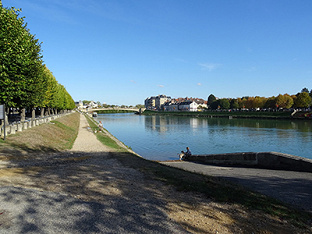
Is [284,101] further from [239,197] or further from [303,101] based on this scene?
[239,197]

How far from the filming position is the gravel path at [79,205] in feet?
18.6

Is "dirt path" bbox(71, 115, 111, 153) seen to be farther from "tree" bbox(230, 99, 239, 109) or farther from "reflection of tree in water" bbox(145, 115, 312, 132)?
"tree" bbox(230, 99, 239, 109)

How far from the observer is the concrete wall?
14266mm

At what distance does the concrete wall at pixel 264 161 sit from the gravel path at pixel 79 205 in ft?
34.4

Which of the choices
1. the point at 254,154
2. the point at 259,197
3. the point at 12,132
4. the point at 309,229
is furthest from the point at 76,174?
the point at 12,132

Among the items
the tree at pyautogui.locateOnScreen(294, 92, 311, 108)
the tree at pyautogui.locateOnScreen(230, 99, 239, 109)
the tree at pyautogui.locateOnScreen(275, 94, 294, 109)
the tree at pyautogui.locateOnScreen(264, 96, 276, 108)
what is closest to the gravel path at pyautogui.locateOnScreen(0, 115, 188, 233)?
the tree at pyautogui.locateOnScreen(294, 92, 311, 108)

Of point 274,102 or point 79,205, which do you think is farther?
point 274,102

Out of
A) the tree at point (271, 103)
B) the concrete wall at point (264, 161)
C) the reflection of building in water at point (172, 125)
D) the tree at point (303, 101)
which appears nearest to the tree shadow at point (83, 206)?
the concrete wall at point (264, 161)

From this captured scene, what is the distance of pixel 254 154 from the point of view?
679 inches

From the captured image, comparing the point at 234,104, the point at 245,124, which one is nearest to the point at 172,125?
the point at 245,124

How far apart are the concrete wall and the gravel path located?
10.5 meters

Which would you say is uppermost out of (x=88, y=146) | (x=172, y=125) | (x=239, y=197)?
(x=239, y=197)

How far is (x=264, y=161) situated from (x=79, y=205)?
1421 cm

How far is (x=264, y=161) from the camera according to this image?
16.5 m
